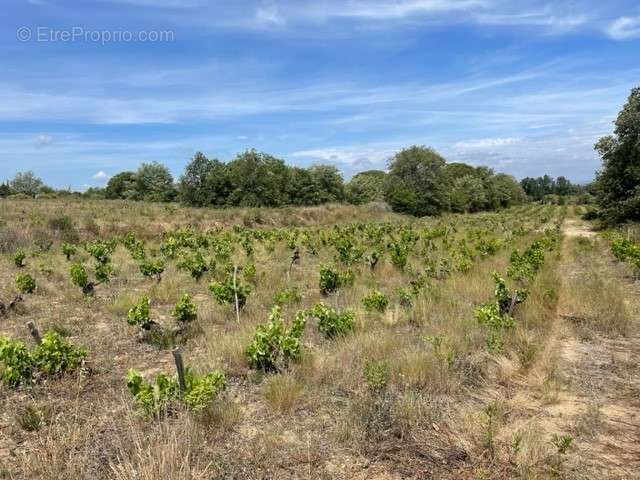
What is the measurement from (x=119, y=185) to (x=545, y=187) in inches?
4930

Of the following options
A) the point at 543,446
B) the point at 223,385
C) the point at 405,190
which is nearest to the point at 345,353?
the point at 223,385

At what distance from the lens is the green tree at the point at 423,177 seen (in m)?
57.4

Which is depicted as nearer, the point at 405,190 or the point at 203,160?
the point at 203,160

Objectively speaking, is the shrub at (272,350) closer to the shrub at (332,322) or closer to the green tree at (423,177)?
the shrub at (332,322)

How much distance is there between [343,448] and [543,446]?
1634mm

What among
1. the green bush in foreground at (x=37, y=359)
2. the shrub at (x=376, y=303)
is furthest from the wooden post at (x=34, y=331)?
the shrub at (x=376, y=303)

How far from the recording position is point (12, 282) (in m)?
11.7

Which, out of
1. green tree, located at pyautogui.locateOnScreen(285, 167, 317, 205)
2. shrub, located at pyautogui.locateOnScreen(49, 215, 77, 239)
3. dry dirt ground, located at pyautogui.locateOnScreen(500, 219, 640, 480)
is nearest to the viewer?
dry dirt ground, located at pyautogui.locateOnScreen(500, 219, 640, 480)

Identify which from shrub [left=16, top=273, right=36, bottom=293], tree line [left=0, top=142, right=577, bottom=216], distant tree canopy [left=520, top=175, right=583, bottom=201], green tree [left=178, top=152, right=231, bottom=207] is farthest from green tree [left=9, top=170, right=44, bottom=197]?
distant tree canopy [left=520, top=175, right=583, bottom=201]

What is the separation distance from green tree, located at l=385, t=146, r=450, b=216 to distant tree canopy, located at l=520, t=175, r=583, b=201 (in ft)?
286

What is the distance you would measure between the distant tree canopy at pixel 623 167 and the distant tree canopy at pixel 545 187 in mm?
111514

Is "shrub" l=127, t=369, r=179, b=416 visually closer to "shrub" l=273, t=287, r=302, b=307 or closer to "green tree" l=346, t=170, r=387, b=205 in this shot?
"shrub" l=273, t=287, r=302, b=307

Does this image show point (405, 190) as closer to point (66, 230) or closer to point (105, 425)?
point (66, 230)

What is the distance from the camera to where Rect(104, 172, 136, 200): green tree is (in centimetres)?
6838
